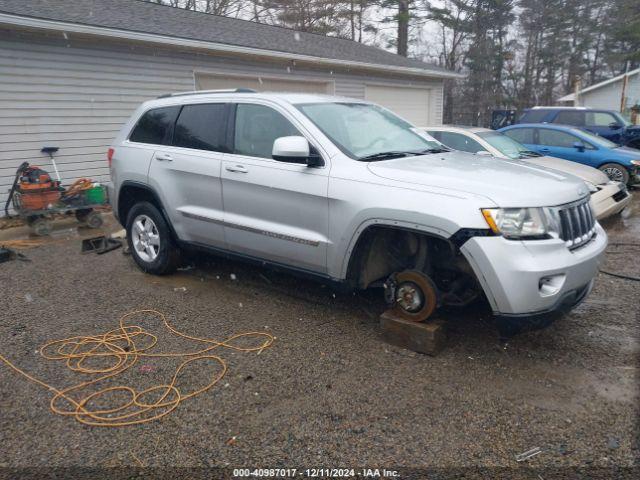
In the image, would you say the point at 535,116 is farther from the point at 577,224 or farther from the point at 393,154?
the point at 577,224

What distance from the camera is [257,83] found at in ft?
39.7

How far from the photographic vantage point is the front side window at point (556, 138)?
34.4 ft

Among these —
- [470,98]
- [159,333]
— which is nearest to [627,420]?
[159,333]

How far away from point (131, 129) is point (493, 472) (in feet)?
16.0

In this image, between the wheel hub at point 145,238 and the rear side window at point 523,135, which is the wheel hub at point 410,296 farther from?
the rear side window at point 523,135

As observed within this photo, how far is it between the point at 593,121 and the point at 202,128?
511 inches

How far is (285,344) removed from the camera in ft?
12.9

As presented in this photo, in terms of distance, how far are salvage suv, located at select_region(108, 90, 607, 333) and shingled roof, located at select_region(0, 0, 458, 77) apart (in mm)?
4706

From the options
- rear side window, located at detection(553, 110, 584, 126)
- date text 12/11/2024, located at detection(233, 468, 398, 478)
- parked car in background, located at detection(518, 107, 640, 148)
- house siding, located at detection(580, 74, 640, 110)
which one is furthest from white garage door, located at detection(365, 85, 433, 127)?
house siding, located at detection(580, 74, 640, 110)

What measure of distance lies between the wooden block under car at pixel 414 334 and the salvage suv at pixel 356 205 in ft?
0.30

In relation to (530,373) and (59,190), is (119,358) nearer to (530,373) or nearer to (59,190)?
(530,373)

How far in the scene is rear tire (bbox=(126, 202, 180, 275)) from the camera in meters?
5.29

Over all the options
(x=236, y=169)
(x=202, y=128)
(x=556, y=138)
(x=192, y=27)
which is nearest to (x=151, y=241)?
(x=202, y=128)

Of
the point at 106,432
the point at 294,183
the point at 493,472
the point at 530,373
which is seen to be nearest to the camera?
the point at 493,472
